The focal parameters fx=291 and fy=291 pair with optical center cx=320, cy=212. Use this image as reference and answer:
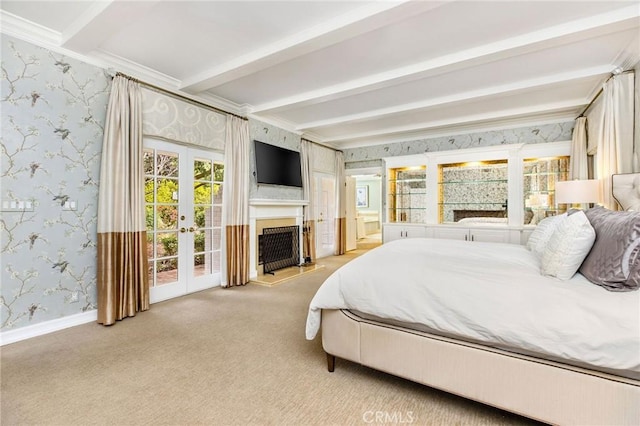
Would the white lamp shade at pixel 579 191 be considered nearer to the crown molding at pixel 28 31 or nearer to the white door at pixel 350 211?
the white door at pixel 350 211

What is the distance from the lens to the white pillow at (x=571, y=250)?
1559 millimetres

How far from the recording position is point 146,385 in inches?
74.4

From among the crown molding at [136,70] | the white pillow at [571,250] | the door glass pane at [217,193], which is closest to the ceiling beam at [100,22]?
the crown molding at [136,70]

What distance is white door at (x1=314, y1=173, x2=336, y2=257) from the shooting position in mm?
6668

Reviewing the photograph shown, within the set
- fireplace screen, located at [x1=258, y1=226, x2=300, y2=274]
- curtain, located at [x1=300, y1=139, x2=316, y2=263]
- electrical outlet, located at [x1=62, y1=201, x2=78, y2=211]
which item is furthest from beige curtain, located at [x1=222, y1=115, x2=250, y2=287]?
→ electrical outlet, located at [x1=62, y1=201, x2=78, y2=211]

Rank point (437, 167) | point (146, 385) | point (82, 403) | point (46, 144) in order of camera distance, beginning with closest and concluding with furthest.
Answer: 1. point (82, 403)
2. point (146, 385)
3. point (46, 144)
4. point (437, 167)

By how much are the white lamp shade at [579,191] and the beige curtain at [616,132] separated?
71 mm

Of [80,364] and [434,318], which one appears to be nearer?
[434,318]

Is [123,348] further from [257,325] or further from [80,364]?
[257,325]

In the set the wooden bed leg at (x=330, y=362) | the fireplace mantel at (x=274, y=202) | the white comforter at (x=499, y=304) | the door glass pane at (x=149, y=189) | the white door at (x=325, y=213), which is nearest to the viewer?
the white comforter at (x=499, y=304)

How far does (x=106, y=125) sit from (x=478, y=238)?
18.1ft

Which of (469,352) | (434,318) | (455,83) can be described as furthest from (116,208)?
(455,83)

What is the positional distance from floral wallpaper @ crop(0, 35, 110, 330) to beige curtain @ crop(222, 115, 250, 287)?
1.58 m

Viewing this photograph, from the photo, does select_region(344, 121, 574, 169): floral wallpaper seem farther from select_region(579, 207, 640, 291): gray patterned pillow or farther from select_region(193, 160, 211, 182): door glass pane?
select_region(579, 207, 640, 291): gray patterned pillow
